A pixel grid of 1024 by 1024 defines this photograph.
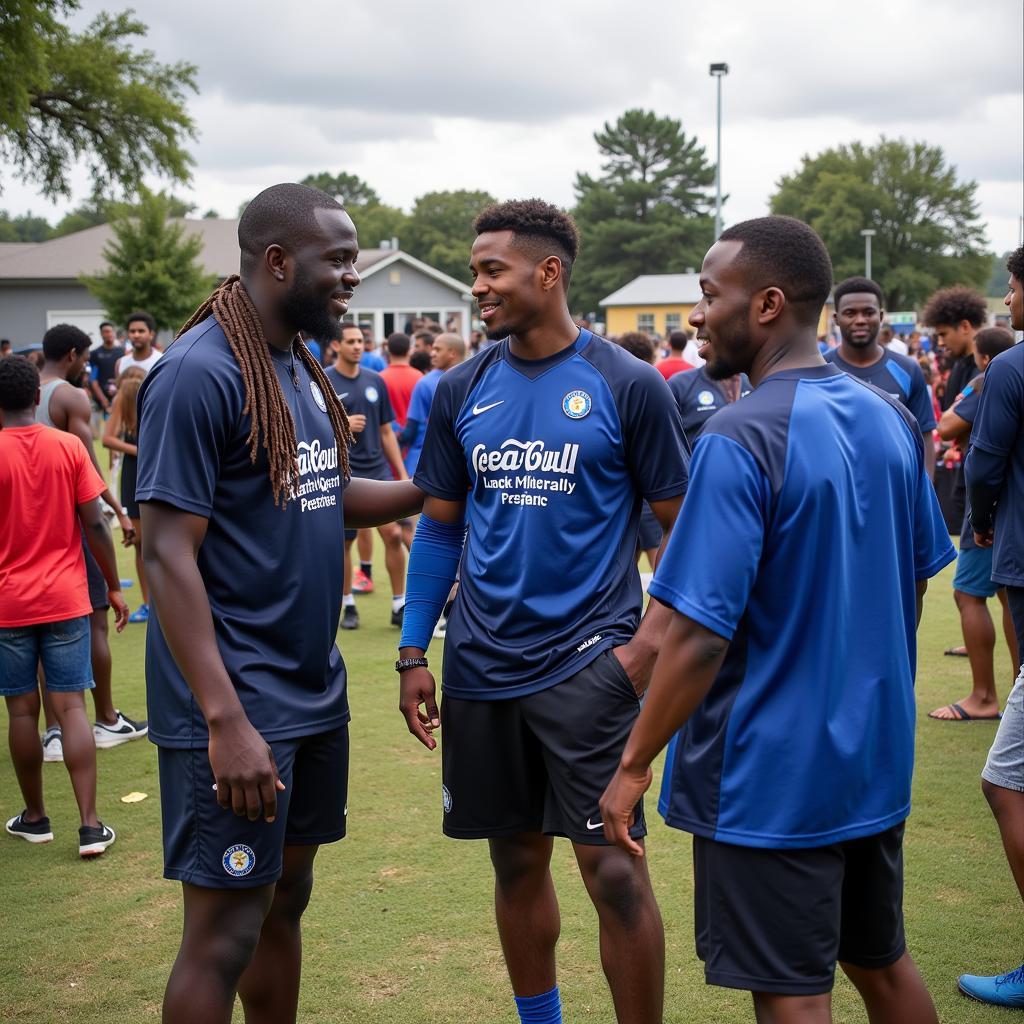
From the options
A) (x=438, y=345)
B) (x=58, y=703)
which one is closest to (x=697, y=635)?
(x=58, y=703)

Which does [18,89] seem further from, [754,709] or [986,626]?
[754,709]

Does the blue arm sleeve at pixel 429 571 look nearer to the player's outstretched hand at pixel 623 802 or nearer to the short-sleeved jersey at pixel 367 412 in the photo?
the player's outstretched hand at pixel 623 802

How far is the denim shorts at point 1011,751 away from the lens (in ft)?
12.4

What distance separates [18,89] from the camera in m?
16.3

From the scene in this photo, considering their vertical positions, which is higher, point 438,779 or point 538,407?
point 538,407

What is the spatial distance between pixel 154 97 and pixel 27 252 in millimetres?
20790

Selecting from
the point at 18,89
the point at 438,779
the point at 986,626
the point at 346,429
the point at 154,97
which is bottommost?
the point at 438,779

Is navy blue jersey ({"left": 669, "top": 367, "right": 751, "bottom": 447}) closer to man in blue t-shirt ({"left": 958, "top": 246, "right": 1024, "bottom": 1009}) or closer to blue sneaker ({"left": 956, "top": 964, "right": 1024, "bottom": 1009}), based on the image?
man in blue t-shirt ({"left": 958, "top": 246, "right": 1024, "bottom": 1009})

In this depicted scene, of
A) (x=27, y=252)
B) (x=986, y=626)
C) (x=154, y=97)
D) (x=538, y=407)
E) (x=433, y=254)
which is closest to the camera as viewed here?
(x=538, y=407)

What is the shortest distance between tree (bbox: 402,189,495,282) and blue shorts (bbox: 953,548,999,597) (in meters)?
81.3

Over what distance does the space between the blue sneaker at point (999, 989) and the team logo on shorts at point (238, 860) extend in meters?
2.51

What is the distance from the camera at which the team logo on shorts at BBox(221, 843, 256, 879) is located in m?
2.82

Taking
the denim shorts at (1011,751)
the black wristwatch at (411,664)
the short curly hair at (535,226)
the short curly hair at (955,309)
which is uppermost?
the short curly hair at (955,309)

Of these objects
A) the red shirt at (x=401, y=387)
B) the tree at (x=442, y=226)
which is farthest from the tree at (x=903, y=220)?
the red shirt at (x=401, y=387)
